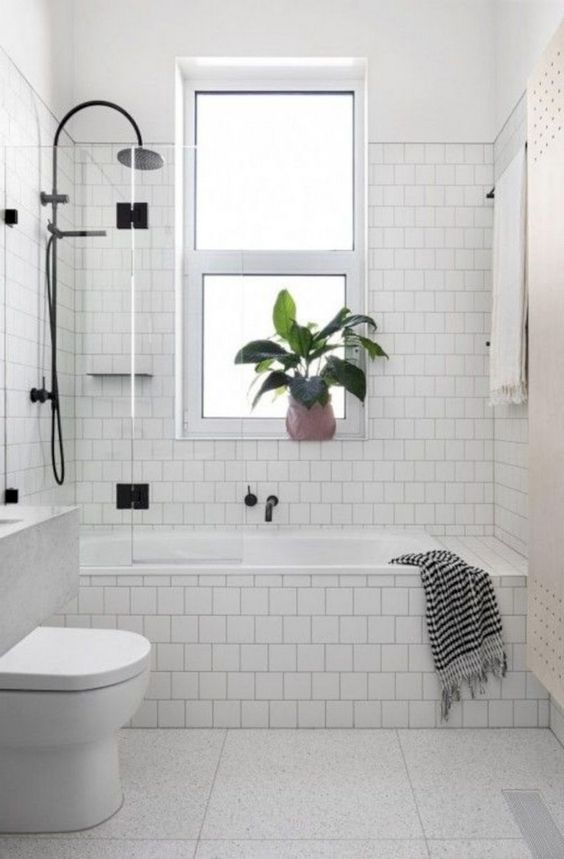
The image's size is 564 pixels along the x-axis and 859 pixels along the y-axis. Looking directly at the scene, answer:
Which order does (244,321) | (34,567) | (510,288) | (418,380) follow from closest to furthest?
(34,567) < (510,288) < (244,321) < (418,380)

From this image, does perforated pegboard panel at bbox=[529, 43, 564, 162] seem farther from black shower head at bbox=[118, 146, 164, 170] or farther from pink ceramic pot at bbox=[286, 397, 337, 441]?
pink ceramic pot at bbox=[286, 397, 337, 441]

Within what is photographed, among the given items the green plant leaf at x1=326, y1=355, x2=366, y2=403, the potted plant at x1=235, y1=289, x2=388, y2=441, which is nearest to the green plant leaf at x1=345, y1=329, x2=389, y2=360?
the potted plant at x1=235, y1=289, x2=388, y2=441

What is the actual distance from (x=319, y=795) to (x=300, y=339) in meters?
1.92

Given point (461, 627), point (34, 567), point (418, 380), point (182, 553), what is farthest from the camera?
point (418, 380)

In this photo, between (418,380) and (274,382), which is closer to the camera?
(274,382)

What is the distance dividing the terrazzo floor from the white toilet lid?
42 cm

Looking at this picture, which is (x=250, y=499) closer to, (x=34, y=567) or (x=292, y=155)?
(x=292, y=155)

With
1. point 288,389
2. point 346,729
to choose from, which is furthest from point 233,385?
point 346,729

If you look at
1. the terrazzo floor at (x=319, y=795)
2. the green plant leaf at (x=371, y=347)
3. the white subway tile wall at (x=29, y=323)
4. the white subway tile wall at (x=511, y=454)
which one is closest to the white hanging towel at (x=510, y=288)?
the white subway tile wall at (x=511, y=454)

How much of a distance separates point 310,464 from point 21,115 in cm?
194

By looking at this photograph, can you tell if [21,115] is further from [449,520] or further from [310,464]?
[449,520]

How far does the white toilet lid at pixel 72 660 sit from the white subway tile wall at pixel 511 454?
1.75m

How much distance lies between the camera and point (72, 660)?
2.06 metres

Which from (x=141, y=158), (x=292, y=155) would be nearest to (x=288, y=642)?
(x=141, y=158)
